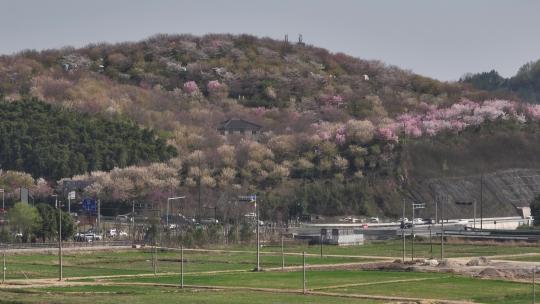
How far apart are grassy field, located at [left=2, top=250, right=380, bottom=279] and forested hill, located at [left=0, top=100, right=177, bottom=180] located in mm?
45072

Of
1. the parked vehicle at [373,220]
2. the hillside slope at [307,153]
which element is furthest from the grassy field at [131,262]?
the parked vehicle at [373,220]

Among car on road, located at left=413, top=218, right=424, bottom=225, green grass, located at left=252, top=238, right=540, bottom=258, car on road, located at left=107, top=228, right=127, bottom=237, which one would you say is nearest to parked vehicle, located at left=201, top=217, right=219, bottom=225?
car on road, located at left=107, top=228, right=127, bottom=237

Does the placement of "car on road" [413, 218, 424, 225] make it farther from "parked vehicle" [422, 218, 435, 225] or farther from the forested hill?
the forested hill

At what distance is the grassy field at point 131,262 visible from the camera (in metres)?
93.8

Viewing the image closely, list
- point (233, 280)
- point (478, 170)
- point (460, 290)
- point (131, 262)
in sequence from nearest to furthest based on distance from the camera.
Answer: point (460, 290) → point (233, 280) → point (131, 262) → point (478, 170)

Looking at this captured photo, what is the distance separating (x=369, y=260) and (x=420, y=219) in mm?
47489

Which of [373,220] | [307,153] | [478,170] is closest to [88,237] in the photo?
[373,220]

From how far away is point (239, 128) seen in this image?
191 meters

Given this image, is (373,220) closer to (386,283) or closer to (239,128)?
(239,128)

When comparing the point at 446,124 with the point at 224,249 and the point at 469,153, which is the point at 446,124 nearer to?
the point at 469,153

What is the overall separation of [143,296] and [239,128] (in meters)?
117

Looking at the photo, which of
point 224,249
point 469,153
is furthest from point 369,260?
point 469,153

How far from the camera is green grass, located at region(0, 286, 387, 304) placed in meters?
72.2

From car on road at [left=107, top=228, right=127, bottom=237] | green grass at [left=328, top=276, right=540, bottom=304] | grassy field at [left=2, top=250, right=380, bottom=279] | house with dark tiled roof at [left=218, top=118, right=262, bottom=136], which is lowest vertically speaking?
green grass at [left=328, top=276, right=540, bottom=304]
